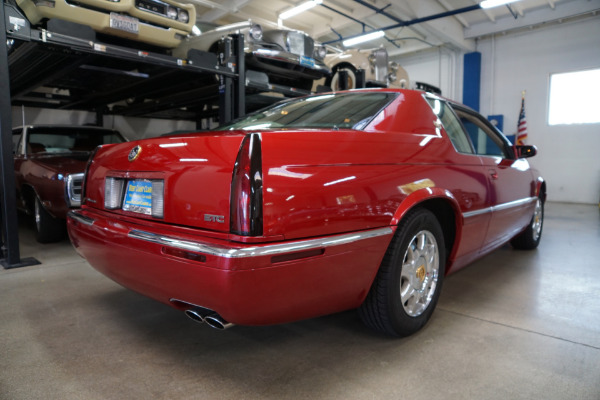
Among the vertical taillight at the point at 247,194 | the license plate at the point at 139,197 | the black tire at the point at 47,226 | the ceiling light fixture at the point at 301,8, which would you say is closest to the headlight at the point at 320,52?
the ceiling light fixture at the point at 301,8

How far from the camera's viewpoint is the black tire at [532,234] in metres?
3.89

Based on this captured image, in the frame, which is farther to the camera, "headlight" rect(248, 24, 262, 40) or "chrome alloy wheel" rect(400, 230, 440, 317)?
"headlight" rect(248, 24, 262, 40)

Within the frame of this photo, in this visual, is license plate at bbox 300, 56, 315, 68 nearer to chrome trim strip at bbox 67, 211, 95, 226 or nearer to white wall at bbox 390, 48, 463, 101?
chrome trim strip at bbox 67, 211, 95, 226

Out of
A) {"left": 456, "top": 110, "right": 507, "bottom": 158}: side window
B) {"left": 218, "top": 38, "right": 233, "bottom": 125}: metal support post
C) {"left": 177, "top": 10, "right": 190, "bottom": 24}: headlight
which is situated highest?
{"left": 177, "top": 10, "right": 190, "bottom": 24}: headlight

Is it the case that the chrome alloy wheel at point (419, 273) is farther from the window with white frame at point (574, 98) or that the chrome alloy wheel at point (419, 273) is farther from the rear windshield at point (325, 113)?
the window with white frame at point (574, 98)

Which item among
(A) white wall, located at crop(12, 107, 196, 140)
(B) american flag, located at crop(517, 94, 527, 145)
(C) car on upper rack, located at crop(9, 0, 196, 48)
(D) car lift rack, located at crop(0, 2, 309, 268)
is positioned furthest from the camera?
(B) american flag, located at crop(517, 94, 527, 145)

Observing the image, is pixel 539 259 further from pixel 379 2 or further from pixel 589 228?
pixel 379 2

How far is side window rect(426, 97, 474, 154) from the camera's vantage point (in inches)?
92.7

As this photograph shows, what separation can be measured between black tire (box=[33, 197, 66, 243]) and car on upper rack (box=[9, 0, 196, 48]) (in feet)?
5.95

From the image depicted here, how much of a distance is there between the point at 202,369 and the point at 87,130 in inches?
172

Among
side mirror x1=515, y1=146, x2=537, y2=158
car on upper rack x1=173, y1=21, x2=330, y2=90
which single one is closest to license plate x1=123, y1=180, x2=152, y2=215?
side mirror x1=515, y1=146, x2=537, y2=158

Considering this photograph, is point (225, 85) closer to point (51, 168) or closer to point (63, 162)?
point (63, 162)

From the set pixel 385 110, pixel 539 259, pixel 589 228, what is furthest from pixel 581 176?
pixel 385 110

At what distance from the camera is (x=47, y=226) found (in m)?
4.14
